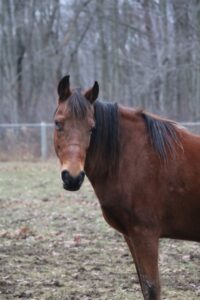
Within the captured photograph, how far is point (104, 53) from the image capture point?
2406cm

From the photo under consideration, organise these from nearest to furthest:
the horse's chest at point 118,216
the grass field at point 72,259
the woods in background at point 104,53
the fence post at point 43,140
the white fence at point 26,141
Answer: the horse's chest at point 118,216
the grass field at point 72,259
the fence post at point 43,140
the white fence at point 26,141
the woods in background at point 104,53

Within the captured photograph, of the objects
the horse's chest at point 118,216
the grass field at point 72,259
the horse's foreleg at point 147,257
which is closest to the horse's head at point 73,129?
the horse's chest at point 118,216

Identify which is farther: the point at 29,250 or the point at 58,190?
the point at 58,190

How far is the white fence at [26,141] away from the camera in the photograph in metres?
20.0

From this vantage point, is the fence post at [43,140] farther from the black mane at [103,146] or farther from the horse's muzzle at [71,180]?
the horse's muzzle at [71,180]

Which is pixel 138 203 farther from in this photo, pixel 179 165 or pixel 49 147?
pixel 49 147

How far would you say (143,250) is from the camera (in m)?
4.07

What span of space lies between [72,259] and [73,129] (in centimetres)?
275

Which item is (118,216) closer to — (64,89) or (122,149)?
(122,149)

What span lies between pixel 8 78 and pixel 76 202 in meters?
15.6

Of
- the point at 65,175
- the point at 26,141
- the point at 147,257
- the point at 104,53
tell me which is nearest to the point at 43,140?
the point at 26,141

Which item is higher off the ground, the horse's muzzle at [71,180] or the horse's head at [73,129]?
the horse's head at [73,129]

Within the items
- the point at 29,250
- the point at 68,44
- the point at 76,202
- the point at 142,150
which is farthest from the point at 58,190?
the point at 68,44

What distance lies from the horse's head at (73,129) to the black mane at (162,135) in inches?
20.8
